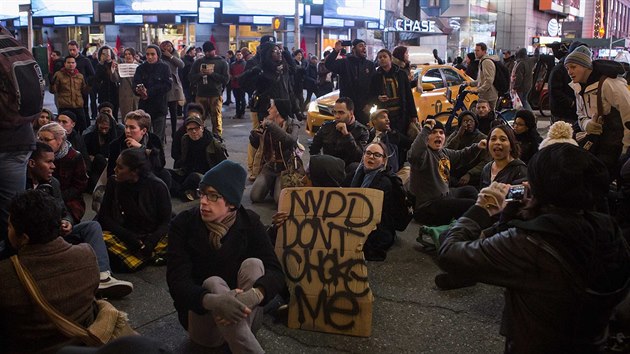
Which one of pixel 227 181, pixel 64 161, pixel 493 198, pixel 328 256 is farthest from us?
pixel 64 161

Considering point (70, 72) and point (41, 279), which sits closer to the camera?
point (41, 279)

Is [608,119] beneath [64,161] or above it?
above

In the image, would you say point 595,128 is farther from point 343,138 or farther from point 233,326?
point 233,326

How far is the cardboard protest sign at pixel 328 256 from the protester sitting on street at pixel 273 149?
10.9 ft

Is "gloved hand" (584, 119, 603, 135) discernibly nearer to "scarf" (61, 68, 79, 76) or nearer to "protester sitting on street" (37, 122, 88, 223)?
"protester sitting on street" (37, 122, 88, 223)

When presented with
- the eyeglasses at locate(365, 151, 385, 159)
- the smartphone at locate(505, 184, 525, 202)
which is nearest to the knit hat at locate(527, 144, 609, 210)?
the smartphone at locate(505, 184, 525, 202)

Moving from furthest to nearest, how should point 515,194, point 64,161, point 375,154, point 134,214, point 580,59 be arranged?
point 64,161, point 580,59, point 375,154, point 134,214, point 515,194

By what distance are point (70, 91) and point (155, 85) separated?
5.92 feet

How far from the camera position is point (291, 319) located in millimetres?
4613

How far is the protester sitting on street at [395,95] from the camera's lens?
9.46 meters

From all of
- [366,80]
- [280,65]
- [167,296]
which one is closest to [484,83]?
[366,80]

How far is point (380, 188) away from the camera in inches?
241

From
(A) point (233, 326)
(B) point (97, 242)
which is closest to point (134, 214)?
(B) point (97, 242)

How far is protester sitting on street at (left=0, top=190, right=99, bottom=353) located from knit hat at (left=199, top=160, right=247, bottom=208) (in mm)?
822
